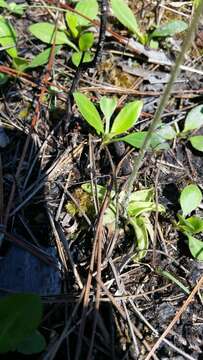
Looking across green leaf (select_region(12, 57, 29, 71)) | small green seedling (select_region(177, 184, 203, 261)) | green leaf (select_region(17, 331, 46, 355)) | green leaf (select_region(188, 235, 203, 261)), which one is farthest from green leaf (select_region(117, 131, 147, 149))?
green leaf (select_region(17, 331, 46, 355))

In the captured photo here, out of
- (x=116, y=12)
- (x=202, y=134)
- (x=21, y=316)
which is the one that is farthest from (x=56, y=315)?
(x=116, y=12)

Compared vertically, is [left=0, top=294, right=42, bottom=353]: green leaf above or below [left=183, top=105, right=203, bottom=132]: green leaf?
below

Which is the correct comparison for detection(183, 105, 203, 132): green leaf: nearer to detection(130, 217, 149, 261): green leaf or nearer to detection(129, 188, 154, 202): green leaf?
detection(129, 188, 154, 202): green leaf

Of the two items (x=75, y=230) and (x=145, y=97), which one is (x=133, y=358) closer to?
(x=75, y=230)

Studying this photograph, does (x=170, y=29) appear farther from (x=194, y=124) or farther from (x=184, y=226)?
(x=184, y=226)

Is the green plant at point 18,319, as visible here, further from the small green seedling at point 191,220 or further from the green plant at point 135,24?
the green plant at point 135,24
